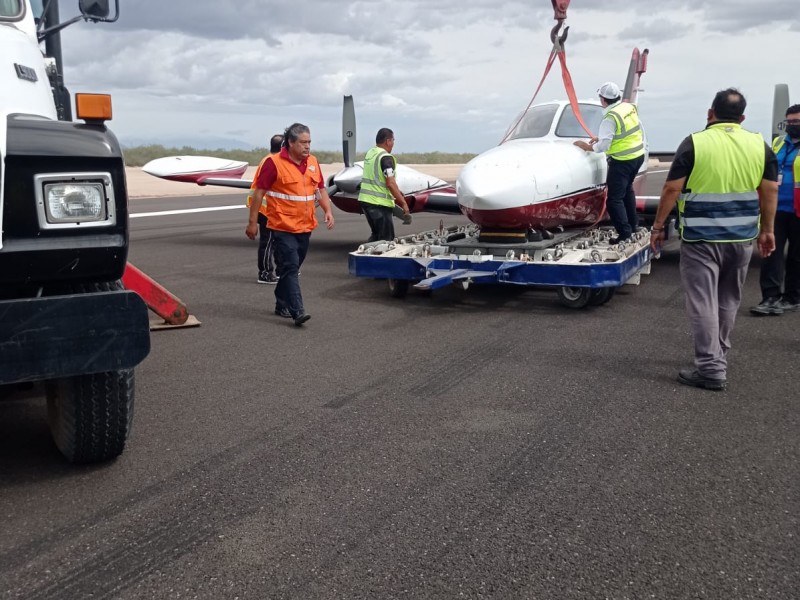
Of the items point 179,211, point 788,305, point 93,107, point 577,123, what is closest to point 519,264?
point 788,305

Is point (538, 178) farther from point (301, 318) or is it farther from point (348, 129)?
point (348, 129)

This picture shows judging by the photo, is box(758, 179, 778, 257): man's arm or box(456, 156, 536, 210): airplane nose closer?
box(758, 179, 778, 257): man's arm

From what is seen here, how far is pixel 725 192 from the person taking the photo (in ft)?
17.3

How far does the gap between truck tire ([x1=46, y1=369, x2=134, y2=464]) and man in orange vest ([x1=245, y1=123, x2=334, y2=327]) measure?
329 cm

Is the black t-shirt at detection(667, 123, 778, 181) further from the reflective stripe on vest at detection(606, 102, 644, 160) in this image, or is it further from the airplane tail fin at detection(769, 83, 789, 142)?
the airplane tail fin at detection(769, 83, 789, 142)

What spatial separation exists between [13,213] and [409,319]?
15.4 ft

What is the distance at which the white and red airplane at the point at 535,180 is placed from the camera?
313 inches

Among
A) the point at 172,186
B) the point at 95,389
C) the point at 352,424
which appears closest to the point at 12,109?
the point at 95,389

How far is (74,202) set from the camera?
3.13m

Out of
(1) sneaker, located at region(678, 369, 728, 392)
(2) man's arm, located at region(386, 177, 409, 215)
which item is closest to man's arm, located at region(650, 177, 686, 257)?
(1) sneaker, located at region(678, 369, 728, 392)

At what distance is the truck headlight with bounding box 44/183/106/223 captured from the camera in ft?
10.1

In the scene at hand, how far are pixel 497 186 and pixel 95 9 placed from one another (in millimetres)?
4167

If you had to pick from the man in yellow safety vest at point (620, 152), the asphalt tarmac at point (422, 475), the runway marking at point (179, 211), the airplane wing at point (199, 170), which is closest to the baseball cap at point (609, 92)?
the man in yellow safety vest at point (620, 152)

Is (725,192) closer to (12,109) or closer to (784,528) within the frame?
(784,528)
